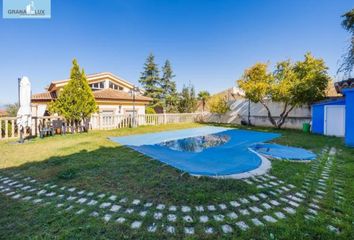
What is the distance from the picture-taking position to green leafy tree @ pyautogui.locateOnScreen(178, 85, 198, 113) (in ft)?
84.7

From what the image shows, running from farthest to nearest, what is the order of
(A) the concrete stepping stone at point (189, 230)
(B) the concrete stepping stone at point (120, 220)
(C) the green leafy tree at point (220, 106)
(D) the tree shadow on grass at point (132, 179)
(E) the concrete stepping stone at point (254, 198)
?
(C) the green leafy tree at point (220, 106), (D) the tree shadow on grass at point (132, 179), (E) the concrete stepping stone at point (254, 198), (B) the concrete stepping stone at point (120, 220), (A) the concrete stepping stone at point (189, 230)

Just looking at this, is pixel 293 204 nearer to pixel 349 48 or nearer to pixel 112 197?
pixel 112 197

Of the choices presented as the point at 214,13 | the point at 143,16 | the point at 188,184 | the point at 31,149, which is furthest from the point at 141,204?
the point at 143,16

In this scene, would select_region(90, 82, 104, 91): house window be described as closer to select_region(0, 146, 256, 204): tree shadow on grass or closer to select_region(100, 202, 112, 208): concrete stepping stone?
select_region(0, 146, 256, 204): tree shadow on grass

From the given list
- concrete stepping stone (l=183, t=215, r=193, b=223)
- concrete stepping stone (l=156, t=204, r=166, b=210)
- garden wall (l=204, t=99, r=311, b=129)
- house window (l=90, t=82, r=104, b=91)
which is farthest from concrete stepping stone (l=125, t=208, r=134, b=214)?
house window (l=90, t=82, r=104, b=91)

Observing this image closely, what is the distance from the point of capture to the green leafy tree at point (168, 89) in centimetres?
2909

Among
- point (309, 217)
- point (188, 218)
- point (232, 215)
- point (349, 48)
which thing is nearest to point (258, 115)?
point (349, 48)

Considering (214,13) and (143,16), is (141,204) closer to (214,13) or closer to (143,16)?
(214,13)

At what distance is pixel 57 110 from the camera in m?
11.0

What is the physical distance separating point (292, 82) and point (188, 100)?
14.5 meters

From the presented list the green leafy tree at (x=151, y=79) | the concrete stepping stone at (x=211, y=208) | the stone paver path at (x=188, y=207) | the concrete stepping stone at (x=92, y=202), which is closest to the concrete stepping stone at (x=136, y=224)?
the stone paver path at (x=188, y=207)

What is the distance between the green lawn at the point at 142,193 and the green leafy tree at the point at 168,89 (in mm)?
22762

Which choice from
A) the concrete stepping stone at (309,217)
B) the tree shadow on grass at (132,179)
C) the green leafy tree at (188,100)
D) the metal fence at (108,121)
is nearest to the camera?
the concrete stepping stone at (309,217)

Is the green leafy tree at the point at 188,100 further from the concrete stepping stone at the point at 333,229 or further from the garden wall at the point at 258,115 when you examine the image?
the concrete stepping stone at the point at 333,229
